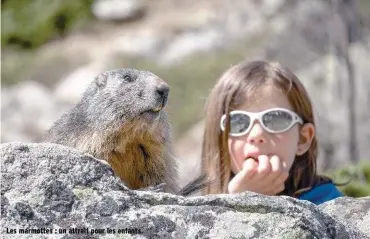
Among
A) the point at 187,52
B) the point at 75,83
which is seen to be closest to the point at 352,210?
the point at 75,83

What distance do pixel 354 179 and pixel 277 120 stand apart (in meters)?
5.94

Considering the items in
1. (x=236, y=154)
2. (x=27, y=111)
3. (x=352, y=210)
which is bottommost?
(x=352, y=210)

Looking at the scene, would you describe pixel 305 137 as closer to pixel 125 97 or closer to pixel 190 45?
pixel 125 97

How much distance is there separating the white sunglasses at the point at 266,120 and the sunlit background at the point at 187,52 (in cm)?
618

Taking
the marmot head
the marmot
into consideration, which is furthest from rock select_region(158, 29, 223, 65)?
the marmot

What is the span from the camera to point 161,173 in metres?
4.18

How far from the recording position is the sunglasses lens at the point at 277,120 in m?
4.94

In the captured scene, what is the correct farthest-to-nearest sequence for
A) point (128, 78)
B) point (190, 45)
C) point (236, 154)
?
point (190, 45) → point (236, 154) → point (128, 78)

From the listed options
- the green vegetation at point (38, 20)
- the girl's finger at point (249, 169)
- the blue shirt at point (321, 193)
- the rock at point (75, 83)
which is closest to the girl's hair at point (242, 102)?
the blue shirt at point (321, 193)

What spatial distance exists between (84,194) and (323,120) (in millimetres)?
15646

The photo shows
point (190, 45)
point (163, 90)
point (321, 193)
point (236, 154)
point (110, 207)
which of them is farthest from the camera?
point (190, 45)

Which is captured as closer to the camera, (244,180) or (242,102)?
(244,180)

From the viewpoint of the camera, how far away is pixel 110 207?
9.41 feet

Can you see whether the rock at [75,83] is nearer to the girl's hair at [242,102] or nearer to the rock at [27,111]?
the rock at [27,111]
